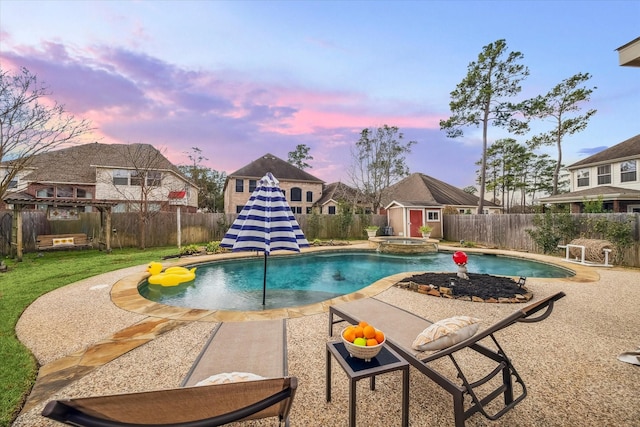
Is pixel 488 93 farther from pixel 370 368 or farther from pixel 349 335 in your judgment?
pixel 370 368

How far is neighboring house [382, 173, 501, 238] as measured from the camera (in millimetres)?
18250

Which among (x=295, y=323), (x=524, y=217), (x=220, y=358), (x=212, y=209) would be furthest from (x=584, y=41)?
(x=212, y=209)

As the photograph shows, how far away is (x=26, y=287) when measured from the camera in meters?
5.96

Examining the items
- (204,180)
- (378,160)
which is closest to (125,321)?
(378,160)

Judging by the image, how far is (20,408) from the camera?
7.38 ft

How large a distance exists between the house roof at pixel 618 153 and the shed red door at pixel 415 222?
42.6ft

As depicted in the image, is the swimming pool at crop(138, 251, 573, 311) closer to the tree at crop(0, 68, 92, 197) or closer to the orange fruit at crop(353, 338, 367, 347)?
the orange fruit at crop(353, 338, 367, 347)

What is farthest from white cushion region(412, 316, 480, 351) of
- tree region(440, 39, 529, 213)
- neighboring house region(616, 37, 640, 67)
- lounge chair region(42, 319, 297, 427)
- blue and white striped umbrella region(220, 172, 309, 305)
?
tree region(440, 39, 529, 213)

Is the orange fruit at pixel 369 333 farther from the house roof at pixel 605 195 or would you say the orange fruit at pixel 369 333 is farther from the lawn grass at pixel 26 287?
the house roof at pixel 605 195

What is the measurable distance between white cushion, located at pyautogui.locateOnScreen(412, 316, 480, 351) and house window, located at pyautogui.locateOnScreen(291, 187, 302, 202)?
24888 mm

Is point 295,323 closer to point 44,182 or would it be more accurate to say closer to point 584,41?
point 584,41

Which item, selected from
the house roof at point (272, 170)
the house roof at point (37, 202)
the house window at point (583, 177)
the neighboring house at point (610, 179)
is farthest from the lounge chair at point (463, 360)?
the house window at point (583, 177)

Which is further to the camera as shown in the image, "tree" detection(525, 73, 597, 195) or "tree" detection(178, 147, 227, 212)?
"tree" detection(178, 147, 227, 212)

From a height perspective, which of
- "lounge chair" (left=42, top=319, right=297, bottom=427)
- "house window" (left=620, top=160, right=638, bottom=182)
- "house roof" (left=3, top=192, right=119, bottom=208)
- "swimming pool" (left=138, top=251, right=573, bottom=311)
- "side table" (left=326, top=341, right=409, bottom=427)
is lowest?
"swimming pool" (left=138, top=251, right=573, bottom=311)
